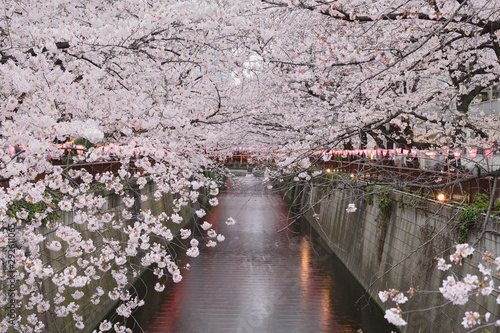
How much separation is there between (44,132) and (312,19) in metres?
8.03

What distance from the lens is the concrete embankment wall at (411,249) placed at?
21.7 feet

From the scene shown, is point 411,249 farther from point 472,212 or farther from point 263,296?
point 263,296

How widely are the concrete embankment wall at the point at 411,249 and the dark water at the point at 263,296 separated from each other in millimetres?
730

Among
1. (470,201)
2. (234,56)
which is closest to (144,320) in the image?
(234,56)

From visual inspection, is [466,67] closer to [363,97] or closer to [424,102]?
[424,102]

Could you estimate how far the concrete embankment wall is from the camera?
660 centimetres

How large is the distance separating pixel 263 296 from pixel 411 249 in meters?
4.49

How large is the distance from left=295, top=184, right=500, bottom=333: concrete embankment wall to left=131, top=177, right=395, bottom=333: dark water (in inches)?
28.7

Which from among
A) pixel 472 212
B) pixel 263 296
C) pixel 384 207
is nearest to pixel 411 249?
pixel 384 207

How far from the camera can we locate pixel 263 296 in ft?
39.0

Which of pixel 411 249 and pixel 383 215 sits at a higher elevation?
pixel 383 215

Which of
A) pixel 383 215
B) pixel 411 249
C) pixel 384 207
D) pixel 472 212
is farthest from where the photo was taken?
pixel 383 215

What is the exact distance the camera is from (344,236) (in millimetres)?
15930

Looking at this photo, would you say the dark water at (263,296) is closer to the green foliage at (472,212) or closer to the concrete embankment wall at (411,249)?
the concrete embankment wall at (411,249)
